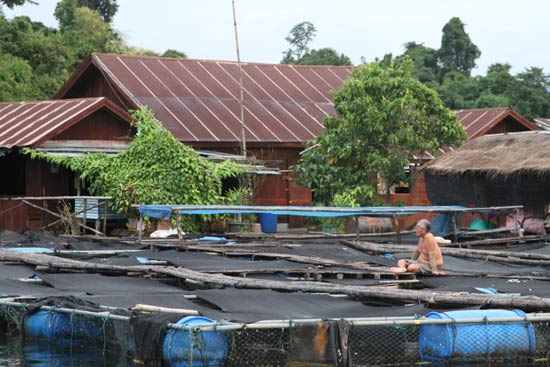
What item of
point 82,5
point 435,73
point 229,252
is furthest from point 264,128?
point 82,5

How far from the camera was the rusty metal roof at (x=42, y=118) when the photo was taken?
24438 mm

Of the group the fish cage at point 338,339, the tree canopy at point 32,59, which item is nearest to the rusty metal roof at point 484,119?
the tree canopy at point 32,59

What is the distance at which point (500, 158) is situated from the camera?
81.3 feet

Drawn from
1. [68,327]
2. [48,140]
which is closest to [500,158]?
[48,140]

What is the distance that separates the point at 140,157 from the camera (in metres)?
24.2

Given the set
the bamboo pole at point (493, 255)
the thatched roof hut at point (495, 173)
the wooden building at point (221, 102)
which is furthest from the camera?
the wooden building at point (221, 102)

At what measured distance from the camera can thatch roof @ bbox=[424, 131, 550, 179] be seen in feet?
77.4

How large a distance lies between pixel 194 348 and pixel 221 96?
20.7m

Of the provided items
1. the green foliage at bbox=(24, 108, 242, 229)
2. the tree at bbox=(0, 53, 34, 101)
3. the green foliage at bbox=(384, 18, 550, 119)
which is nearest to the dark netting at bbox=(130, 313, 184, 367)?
the green foliage at bbox=(24, 108, 242, 229)

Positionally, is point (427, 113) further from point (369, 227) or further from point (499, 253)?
point (499, 253)

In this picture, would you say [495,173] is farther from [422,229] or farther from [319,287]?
[319,287]

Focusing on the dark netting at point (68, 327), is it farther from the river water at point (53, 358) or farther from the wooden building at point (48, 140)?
the wooden building at point (48, 140)

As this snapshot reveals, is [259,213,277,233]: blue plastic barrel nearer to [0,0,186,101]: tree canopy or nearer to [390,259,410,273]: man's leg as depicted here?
[390,259,410,273]: man's leg

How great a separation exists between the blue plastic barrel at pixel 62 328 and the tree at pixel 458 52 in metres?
Result: 38.4
